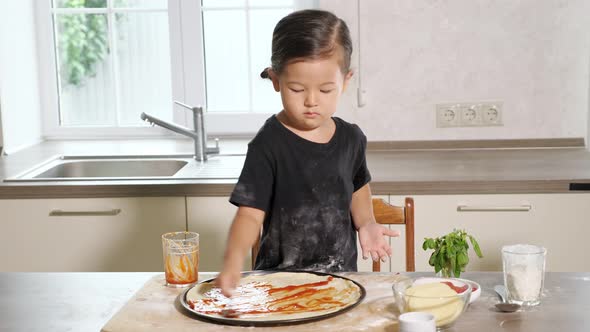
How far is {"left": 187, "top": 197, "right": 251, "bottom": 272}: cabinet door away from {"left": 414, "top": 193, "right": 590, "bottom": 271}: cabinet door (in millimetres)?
588

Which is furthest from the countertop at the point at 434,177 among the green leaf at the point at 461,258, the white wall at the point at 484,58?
the green leaf at the point at 461,258

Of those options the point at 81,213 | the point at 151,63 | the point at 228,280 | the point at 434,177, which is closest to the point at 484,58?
the point at 434,177

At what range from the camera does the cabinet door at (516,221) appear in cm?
252

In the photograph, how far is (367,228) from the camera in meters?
1.67

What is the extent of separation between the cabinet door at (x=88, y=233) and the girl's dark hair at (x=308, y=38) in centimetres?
111

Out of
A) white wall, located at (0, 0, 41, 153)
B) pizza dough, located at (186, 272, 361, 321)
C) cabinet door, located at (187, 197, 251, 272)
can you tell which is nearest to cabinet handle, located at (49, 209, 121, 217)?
cabinet door, located at (187, 197, 251, 272)

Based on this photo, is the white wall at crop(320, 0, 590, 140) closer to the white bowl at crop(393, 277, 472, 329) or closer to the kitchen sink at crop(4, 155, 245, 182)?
the kitchen sink at crop(4, 155, 245, 182)

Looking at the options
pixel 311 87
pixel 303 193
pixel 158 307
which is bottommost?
pixel 158 307

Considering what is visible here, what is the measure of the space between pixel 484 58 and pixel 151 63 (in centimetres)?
134

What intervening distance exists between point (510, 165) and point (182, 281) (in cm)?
151

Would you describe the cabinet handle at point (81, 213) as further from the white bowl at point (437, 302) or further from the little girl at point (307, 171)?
the white bowl at point (437, 302)

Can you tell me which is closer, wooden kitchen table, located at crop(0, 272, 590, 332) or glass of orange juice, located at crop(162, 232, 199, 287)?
wooden kitchen table, located at crop(0, 272, 590, 332)

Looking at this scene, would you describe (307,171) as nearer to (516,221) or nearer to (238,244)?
(238,244)

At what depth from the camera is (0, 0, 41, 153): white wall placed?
10.2ft
